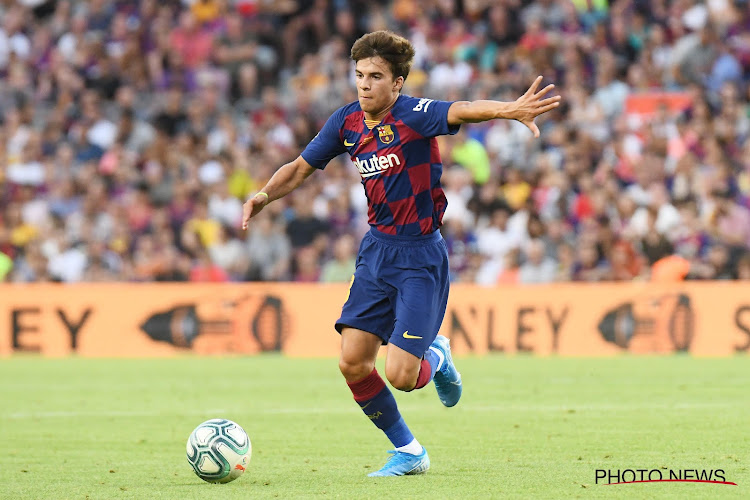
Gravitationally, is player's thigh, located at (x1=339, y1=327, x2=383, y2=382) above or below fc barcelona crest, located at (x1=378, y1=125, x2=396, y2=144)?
below

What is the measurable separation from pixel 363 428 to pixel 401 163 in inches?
113

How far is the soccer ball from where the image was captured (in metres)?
6.61

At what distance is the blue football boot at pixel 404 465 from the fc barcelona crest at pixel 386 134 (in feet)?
5.58

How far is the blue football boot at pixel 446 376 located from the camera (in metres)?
7.56

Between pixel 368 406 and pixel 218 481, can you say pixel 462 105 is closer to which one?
pixel 368 406

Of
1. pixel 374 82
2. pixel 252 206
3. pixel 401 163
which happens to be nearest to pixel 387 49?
pixel 374 82

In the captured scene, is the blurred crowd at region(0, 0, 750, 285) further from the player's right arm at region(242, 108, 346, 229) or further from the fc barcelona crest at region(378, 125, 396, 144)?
the fc barcelona crest at region(378, 125, 396, 144)

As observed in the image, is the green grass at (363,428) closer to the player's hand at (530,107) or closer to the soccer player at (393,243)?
the soccer player at (393,243)

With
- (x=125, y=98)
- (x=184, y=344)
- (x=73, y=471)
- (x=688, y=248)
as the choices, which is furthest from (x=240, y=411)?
(x=125, y=98)

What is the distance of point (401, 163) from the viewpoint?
6.91m

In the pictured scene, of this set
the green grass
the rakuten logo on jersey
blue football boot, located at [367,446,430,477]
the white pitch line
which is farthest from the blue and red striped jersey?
the white pitch line

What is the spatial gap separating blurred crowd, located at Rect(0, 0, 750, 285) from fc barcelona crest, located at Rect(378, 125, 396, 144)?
31.0 feet

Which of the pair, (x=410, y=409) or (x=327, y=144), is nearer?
(x=327, y=144)

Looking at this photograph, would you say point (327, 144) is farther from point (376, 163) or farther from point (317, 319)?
point (317, 319)
